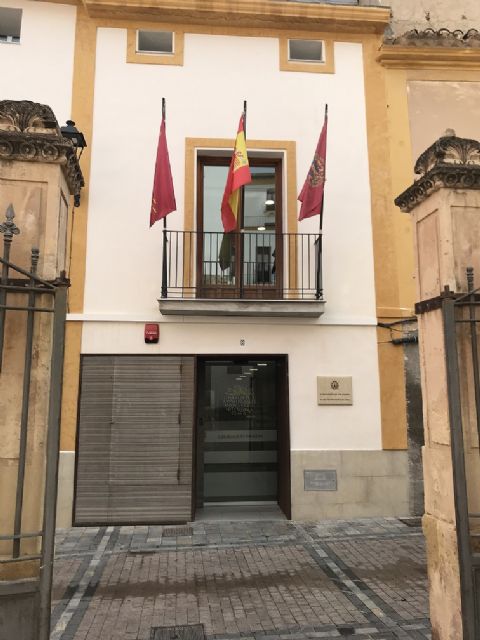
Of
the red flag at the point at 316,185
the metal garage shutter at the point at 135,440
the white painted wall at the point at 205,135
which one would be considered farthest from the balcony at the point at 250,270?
the metal garage shutter at the point at 135,440

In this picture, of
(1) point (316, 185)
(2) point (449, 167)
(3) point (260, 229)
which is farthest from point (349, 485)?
(2) point (449, 167)

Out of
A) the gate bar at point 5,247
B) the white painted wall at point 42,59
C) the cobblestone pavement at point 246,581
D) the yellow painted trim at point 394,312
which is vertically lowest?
the cobblestone pavement at point 246,581

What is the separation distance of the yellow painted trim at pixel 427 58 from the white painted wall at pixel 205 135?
0.56 meters

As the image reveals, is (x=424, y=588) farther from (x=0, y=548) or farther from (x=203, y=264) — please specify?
(x=203, y=264)

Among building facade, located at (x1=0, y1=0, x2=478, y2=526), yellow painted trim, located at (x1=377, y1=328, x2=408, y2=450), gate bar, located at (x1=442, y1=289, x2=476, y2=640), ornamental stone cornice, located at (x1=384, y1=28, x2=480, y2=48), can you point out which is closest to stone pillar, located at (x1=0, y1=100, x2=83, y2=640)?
gate bar, located at (x1=442, y1=289, x2=476, y2=640)

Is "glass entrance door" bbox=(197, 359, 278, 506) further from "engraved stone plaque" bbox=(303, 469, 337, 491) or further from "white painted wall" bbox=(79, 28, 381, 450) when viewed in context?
"engraved stone plaque" bbox=(303, 469, 337, 491)

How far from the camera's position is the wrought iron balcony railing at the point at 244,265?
8.56m

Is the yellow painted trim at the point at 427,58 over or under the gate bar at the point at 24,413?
over

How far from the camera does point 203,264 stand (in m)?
8.78

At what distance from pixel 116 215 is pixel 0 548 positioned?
638 centimetres

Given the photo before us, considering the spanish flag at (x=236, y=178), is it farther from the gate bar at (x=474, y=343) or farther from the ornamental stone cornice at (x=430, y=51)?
the ornamental stone cornice at (x=430, y=51)

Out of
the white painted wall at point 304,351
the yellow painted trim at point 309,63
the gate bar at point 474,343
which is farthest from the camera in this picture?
the yellow painted trim at point 309,63

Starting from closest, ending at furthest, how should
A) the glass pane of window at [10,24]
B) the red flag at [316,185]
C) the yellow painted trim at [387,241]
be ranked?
the red flag at [316,185]
the yellow painted trim at [387,241]
the glass pane of window at [10,24]

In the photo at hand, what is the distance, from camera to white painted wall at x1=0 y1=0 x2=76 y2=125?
877 cm
